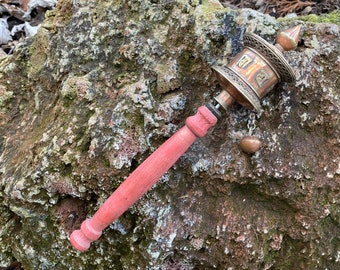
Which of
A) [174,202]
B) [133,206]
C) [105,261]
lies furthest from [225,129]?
[105,261]

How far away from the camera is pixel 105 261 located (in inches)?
64.2

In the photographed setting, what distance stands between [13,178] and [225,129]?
81 cm

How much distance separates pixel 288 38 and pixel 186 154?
19.9 inches

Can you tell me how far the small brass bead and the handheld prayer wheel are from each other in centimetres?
11

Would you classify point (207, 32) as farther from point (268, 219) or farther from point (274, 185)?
point (268, 219)

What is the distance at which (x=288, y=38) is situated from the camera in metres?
1.31

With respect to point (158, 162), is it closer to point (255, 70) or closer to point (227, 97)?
point (227, 97)

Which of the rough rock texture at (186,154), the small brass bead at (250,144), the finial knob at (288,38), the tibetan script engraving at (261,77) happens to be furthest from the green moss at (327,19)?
the small brass bead at (250,144)

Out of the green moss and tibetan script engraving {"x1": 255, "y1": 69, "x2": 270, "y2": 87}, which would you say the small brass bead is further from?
the green moss

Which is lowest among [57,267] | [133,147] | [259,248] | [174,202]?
[57,267]

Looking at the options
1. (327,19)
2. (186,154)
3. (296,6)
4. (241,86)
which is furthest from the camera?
(296,6)

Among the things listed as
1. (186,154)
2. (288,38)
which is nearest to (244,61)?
(288,38)

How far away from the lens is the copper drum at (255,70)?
131cm

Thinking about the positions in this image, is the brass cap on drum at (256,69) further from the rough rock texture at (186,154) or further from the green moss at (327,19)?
the green moss at (327,19)
